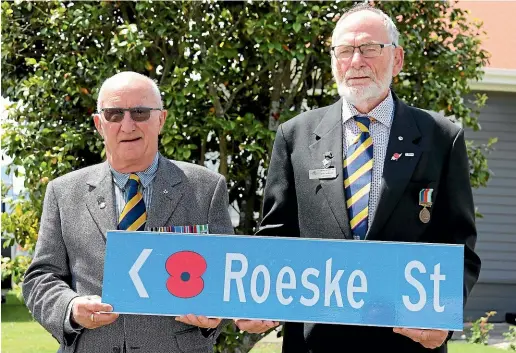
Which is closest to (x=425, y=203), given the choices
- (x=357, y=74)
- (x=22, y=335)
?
(x=357, y=74)

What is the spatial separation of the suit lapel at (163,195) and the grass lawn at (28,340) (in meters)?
5.37

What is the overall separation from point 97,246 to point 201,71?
3.00 m

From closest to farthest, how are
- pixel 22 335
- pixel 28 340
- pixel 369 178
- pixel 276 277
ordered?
pixel 276 277, pixel 369 178, pixel 28 340, pixel 22 335

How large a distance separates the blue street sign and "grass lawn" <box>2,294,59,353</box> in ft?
23.5

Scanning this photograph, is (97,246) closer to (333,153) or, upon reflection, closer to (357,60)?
(333,153)

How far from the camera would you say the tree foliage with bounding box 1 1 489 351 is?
6.38 metres

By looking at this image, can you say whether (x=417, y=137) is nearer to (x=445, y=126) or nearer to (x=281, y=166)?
(x=445, y=126)

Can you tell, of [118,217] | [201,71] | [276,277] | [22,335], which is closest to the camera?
[276,277]

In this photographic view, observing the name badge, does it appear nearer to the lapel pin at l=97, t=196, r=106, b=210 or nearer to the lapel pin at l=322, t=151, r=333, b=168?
the lapel pin at l=322, t=151, r=333, b=168

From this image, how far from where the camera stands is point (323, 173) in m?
3.53

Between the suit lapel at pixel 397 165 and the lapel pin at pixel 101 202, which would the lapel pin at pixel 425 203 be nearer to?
the suit lapel at pixel 397 165

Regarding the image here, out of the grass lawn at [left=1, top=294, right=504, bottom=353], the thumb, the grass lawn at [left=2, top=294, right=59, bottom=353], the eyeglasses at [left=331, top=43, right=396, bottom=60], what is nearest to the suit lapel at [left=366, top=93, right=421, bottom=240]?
the eyeglasses at [left=331, top=43, right=396, bottom=60]

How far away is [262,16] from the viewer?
6.52 metres

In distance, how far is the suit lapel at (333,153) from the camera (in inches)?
136
